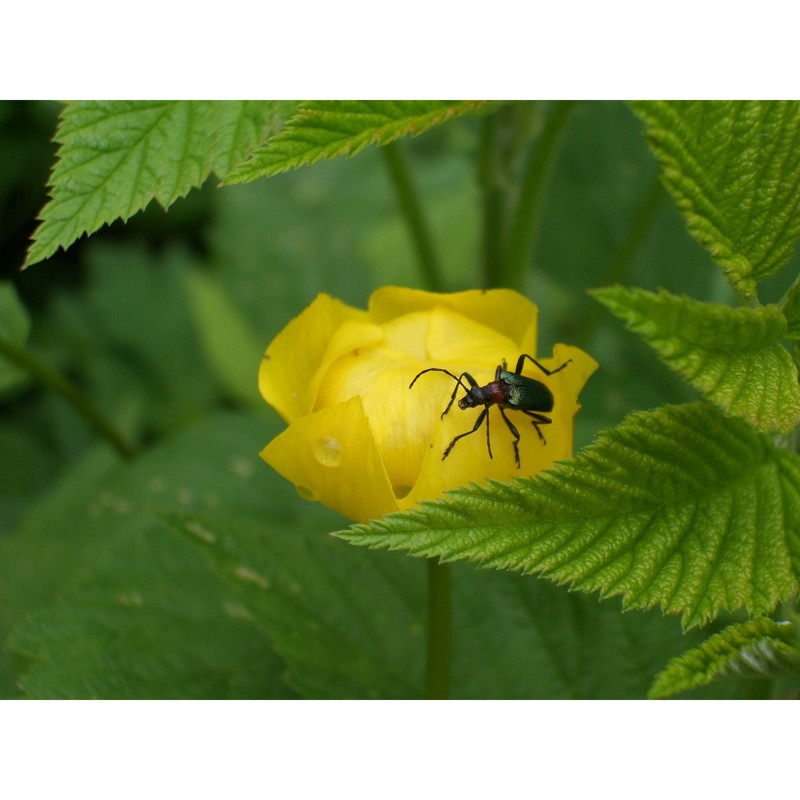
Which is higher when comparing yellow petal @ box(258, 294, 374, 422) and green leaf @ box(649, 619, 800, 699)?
yellow petal @ box(258, 294, 374, 422)

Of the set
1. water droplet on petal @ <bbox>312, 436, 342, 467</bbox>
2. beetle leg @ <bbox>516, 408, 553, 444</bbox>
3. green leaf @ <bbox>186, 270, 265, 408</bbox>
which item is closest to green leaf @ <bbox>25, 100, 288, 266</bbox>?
water droplet on petal @ <bbox>312, 436, 342, 467</bbox>

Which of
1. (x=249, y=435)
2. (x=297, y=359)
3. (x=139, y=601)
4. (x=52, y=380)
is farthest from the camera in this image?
(x=249, y=435)

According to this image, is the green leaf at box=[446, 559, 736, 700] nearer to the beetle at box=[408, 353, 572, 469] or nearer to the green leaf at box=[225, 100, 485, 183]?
the beetle at box=[408, 353, 572, 469]

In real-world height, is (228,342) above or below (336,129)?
Result: below

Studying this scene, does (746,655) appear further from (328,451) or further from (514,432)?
(328,451)

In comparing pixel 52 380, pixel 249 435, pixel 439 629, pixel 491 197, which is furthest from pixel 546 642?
pixel 52 380

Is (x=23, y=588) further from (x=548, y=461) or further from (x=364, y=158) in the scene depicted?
(x=364, y=158)

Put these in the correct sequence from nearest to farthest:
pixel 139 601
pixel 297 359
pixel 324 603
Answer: pixel 297 359 < pixel 324 603 < pixel 139 601
